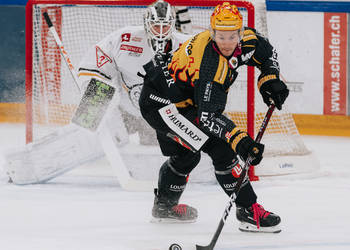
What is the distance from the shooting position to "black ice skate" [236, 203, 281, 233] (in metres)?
3.08

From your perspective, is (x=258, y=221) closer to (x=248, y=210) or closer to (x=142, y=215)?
(x=248, y=210)

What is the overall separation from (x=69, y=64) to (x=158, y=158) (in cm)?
77

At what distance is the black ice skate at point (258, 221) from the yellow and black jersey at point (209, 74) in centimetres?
41

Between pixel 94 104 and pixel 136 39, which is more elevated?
pixel 136 39

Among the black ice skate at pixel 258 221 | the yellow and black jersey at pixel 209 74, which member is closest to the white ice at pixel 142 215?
the black ice skate at pixel 258 221

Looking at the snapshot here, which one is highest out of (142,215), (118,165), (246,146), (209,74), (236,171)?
(209,74)

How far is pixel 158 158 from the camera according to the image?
4.08 metres

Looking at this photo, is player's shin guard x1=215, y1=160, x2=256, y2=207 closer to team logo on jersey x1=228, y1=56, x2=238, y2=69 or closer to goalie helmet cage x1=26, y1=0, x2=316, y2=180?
team logo on jersey x1=228, y1=56, x2=238, y2=69

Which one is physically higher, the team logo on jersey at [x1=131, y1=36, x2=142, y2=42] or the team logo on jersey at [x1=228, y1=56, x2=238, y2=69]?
the team logo on jersey at [x1=131, y1=36, x2=142, y2=42]

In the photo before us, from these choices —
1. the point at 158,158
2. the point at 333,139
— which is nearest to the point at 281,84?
the point at 158,158

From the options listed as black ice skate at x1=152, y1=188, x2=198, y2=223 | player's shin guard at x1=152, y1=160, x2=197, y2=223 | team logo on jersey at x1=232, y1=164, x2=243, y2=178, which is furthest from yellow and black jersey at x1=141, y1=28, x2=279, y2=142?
black ice skate at x1=152, y1=188, x2=198, y2=223

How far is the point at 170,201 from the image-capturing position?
337 centimetres

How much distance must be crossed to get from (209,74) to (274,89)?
16.5 inches

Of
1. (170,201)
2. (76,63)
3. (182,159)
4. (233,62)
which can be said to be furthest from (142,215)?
(76,63)
